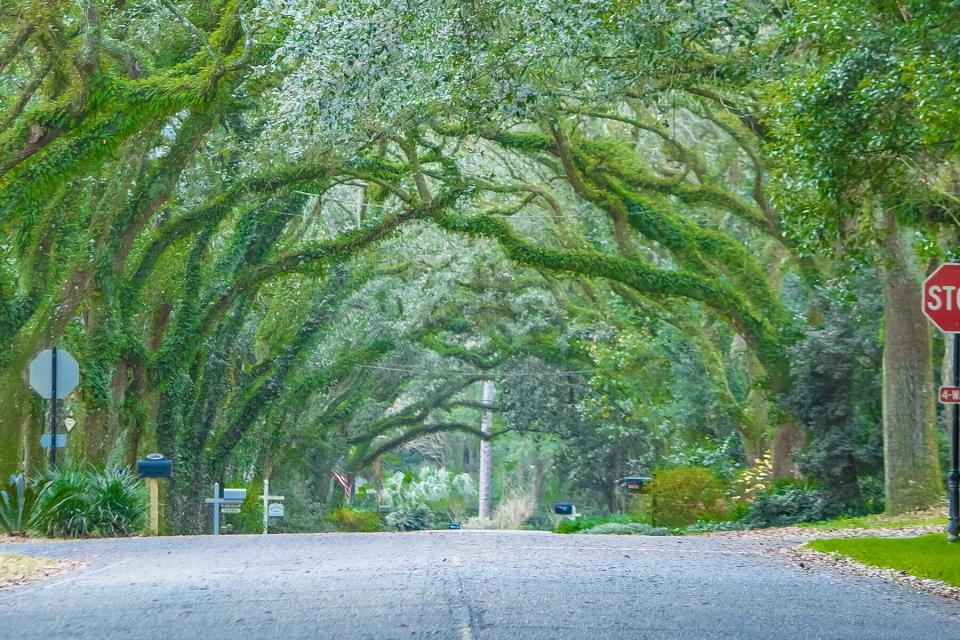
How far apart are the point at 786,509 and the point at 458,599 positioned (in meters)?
15.9

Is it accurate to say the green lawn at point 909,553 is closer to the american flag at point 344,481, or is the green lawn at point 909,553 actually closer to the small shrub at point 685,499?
the small shrub at point 685,499

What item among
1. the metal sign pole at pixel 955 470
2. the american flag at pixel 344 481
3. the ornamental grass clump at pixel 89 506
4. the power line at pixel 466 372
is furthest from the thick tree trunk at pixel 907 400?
the american flag at pixel 344 481

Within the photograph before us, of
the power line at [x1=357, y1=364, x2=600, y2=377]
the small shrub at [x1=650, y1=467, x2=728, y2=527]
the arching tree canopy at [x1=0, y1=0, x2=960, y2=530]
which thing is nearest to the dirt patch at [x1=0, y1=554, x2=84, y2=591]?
the arching tree canopy at [x1=0, y1=0, x2=960, y2=530]

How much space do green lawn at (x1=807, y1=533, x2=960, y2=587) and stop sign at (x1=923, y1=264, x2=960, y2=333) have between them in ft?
7.75

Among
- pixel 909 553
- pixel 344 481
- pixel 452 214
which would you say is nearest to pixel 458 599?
pixel 909 553

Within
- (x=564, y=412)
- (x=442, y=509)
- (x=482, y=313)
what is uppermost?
(x=482, y=313)

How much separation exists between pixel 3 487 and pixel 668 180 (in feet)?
45.8

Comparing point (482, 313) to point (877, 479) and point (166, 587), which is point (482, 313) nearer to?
point (877, 479)

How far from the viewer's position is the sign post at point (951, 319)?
568 inches

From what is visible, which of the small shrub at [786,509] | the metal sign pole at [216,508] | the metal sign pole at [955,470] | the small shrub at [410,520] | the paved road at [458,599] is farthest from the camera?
the small shrub at [410,520]

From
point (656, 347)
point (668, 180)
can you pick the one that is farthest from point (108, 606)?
point (656, 347)

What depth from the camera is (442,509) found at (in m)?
62.5

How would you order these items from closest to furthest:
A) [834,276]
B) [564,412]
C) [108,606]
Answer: [108,606], [834,276], [564,412]

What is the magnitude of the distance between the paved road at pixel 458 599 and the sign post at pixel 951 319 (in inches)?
87.6
